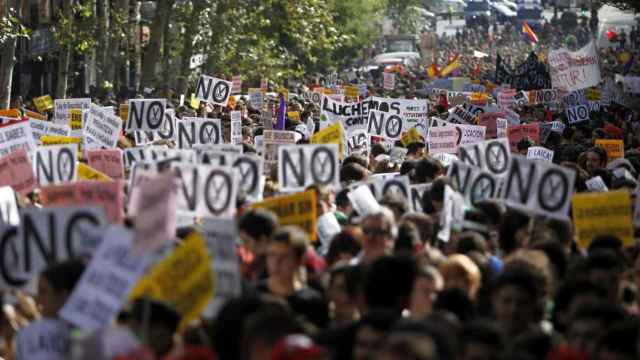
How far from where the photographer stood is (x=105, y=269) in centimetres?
855

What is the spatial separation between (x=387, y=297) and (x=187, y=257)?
3.45ft

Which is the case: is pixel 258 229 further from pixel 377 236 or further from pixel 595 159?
pixel 595 159

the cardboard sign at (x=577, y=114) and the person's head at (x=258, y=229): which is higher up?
the person's head at (x=258, y=229)

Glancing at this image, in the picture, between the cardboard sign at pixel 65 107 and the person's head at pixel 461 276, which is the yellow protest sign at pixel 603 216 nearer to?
the person's head at pixel 461 276

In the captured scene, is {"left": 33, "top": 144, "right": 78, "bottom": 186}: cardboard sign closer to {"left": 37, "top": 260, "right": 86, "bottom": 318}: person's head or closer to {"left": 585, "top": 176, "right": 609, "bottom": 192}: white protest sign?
{"left": 585, "top": 176, "right": 609, "bottom": 192}: white protest sign

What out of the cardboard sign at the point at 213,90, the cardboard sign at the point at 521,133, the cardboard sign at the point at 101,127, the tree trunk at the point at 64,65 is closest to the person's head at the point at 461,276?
the cardboard sign at the point at 101,127

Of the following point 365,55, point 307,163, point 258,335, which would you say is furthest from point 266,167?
point 365,55

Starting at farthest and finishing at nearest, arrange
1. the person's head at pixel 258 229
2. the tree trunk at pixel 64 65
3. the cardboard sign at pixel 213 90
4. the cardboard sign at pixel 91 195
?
the tree trunk at pixel 64 65 < the cardboard sign at pixel 213 90 < the cardboard sign at pixel 91 195 < the person's head at pixel 258 229

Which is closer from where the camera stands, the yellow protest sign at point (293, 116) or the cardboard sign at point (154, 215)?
the cardboard sign at point (154, 215)

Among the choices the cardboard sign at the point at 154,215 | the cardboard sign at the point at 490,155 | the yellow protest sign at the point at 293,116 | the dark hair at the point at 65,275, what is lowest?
the yellow protest sign at the point at 293,116

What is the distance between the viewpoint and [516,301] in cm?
870

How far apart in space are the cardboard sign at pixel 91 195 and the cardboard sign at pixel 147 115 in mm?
9759

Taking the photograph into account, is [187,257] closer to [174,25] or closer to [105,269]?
[105,269]

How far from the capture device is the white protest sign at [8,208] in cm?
1169
